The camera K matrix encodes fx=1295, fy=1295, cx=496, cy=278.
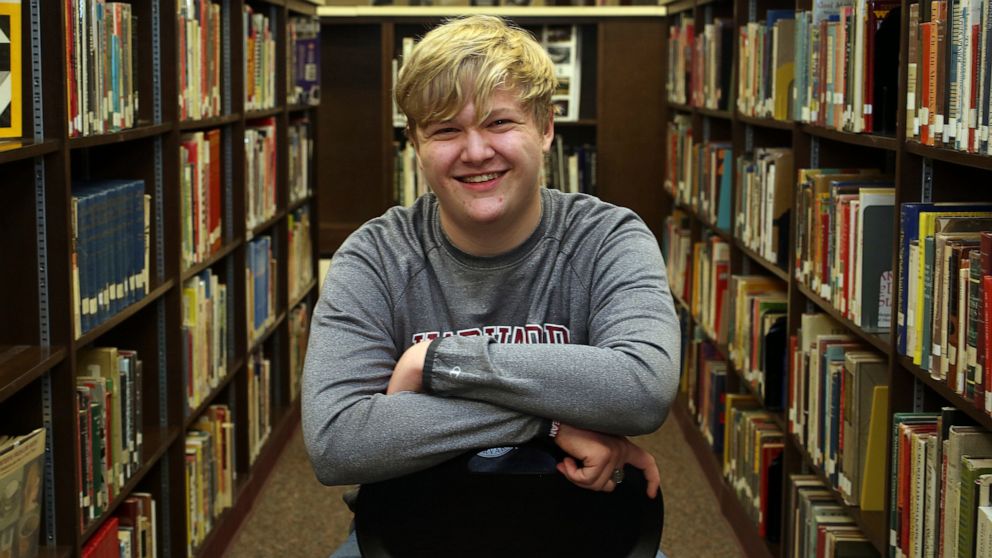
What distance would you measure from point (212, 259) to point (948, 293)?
210 centimetres

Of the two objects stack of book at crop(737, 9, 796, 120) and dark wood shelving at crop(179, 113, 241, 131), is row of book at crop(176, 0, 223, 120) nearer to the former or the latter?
dark wood shelving at crop(179, 113, 241, 131)

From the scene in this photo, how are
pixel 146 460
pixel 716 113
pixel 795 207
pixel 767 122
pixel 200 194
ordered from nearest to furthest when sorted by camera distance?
pixel 146 460, pixel 795 207, pixel 200 194, pixel 767 122, pixel 716 113

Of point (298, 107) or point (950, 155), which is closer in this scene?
point (950, 155)

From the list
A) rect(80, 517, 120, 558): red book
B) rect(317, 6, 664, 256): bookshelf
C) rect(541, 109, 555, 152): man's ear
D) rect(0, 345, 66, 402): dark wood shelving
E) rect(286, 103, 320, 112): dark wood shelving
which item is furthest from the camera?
rect(317, 6, 664, 256): bookshelf

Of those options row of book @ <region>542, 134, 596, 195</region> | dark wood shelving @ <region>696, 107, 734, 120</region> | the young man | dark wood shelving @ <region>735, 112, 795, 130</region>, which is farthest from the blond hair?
row of book @ <region>542, 134, 596, 195</region>

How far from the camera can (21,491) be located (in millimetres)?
2123

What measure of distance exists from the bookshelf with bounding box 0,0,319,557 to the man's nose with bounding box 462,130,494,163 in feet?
2.45

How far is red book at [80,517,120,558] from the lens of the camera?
8.29 ft

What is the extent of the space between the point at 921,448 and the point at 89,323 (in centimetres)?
156

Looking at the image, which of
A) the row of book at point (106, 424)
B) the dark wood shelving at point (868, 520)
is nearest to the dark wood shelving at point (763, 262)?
the dark wood shelving at point (868, 520)

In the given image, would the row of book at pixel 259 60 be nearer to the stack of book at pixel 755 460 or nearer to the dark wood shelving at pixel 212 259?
the dark wood shelving at pixel 212 259

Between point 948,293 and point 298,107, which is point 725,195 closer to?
point 298,107

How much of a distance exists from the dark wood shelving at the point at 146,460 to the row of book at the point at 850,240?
1.57 m

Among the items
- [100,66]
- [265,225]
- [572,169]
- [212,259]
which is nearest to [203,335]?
[212,259]
